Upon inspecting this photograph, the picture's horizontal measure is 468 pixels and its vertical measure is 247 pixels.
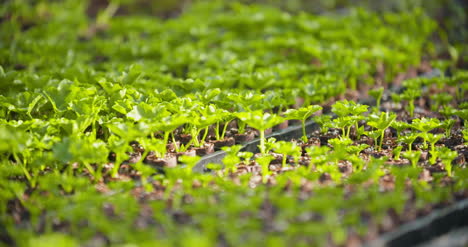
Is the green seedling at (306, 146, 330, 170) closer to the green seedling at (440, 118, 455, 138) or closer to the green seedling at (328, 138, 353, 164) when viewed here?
the green seedling at (328, 138, 353, 164)

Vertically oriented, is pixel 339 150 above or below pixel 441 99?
above

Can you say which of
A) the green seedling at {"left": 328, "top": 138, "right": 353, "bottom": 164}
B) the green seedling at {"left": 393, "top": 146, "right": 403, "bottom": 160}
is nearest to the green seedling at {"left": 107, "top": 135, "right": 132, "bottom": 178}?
the green seedling at {"left": 328, "top": 138, "right": 353, "bottom": 164}

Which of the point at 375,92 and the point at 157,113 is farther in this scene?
the point at 375,92

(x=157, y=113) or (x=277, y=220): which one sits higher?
(x=157, y=113)

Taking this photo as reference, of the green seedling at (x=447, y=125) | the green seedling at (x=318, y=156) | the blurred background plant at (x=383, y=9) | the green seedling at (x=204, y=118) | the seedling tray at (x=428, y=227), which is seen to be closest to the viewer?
the seedling tray at (x=428, y=227)

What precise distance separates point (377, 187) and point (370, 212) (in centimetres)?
12

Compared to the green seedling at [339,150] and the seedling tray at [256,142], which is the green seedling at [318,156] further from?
the seedling tray at [256,142]

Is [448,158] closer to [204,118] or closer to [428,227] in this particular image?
[428,227]

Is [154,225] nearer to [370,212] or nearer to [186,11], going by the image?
[370,212]

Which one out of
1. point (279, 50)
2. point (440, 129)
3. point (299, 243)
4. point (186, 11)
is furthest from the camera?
point (186, 11)

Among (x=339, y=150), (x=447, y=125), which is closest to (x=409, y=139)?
(x=447, y=125)

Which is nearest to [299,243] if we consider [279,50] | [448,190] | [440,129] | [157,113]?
[448,190]

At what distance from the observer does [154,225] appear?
1951mm

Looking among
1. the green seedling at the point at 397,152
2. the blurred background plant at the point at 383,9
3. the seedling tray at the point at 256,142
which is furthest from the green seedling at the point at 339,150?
the blurred background plant at the point at 383,9
